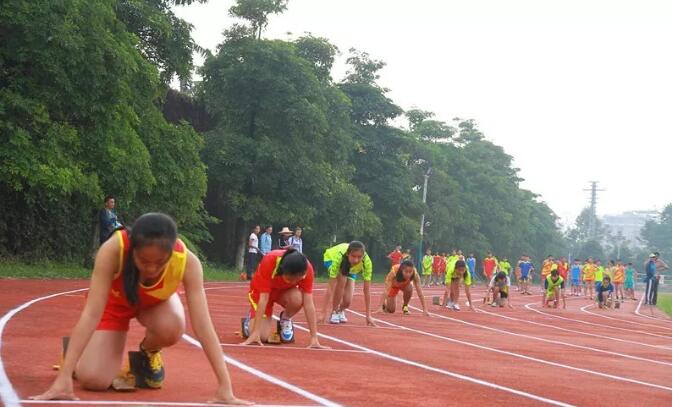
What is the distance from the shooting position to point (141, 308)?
5828 mm

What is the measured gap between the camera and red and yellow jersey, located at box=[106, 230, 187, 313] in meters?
5.40

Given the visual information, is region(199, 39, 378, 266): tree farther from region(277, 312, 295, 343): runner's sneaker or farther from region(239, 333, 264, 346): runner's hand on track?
region(239, 333, 264, 346): runner's hand on track

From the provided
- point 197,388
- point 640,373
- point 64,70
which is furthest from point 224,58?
point 197,388

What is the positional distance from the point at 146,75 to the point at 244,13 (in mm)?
12872

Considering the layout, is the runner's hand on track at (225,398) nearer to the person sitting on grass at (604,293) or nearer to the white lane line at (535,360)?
the white lane line at (535,360)

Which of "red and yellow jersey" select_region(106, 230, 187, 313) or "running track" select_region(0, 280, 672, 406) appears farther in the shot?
"running track" select_region(0, 280, 672, 406)

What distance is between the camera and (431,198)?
55.9m

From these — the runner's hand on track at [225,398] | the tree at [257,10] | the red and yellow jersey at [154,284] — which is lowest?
the runner's hand on track at [225,398]

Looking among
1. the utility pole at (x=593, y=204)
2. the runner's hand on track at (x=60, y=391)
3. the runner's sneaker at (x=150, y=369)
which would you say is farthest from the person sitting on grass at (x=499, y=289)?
the utility pole at (x=593, y=204)

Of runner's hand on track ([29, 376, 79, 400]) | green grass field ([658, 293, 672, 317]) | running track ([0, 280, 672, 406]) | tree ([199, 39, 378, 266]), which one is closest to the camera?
runner's hand on track ([29, 376, 79, 400])

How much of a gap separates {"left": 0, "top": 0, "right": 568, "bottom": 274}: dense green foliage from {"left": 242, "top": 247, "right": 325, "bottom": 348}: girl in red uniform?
9766 mm

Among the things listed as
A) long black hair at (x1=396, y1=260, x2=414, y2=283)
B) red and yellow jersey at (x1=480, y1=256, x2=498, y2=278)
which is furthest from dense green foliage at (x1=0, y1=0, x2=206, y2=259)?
red and yellow jersey at (x1=480, y1=256, x2=498, y2=278)

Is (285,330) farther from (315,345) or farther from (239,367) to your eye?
(239,367)

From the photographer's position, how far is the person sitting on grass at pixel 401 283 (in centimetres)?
1491
